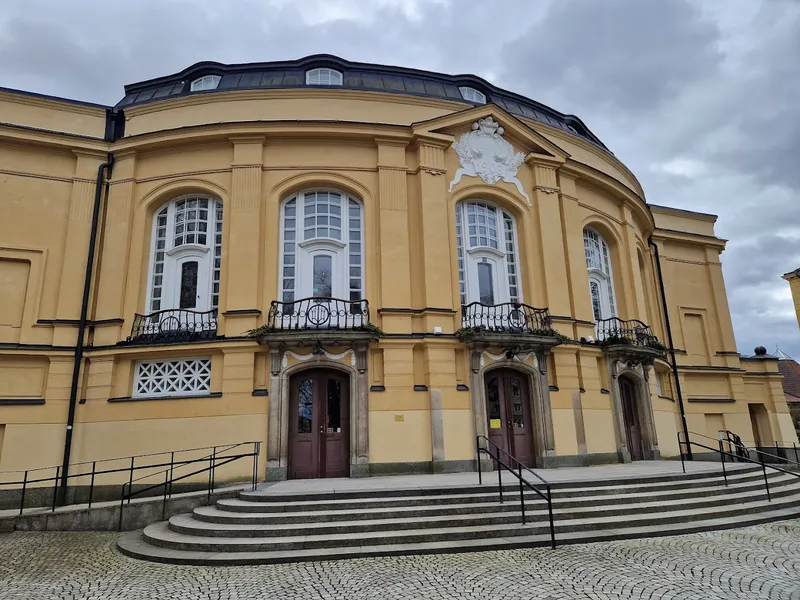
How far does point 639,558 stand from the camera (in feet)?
21.4

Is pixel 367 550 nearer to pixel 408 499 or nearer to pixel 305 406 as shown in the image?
pixel 408 499

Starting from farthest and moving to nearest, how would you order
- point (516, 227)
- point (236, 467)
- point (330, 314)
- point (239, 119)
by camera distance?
point (516, 227), point (239, 119), point (330, 314), point (236, 467)

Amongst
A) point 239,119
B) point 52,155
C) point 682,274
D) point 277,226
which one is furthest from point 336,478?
point 682,274

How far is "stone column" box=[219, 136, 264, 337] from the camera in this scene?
12.4 meters

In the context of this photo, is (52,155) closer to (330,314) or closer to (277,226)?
(277,226)


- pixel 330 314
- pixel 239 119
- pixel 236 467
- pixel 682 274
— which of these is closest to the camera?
pixel 236 467

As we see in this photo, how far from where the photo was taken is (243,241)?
12961mm

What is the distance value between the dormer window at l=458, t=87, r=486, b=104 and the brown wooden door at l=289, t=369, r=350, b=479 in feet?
31.8

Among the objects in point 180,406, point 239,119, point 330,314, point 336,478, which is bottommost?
point 336,478

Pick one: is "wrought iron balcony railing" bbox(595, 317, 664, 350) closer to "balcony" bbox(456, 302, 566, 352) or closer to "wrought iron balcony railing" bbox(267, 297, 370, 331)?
"balcony" bbox(456, 302, 566, 352)

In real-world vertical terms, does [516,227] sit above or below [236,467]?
Result: above

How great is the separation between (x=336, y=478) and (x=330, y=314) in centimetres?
363

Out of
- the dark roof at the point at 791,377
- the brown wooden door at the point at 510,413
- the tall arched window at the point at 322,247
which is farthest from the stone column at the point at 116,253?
the dark roof at the point at 791,377

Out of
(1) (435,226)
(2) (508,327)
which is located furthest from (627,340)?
(1) (435,226)
